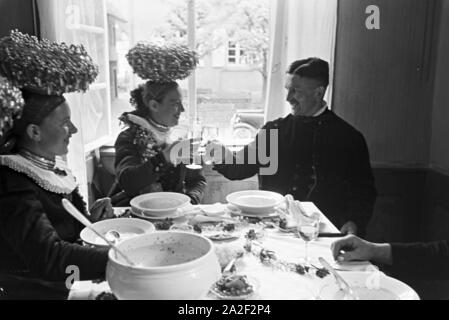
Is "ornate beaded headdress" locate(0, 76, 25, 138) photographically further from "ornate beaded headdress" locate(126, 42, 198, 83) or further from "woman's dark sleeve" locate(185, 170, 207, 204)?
"woman's dark sleeve" locate(185, 170, 207, 204)

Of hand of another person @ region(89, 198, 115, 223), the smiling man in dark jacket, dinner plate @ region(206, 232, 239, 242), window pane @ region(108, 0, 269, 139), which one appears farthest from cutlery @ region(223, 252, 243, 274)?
window pane @ region(108, 0, 269, 139)

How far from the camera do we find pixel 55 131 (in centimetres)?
138

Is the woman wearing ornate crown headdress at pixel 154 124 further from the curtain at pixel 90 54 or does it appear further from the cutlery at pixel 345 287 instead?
the cutlery at pixel 345 287

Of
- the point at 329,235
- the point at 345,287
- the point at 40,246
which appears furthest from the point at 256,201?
the point at 40,246

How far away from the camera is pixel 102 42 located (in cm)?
265

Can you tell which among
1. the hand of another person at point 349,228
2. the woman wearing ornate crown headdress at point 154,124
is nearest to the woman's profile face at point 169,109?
the woman wearing ornate crown headdress at point 154,124

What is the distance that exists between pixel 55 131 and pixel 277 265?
0.76 metres

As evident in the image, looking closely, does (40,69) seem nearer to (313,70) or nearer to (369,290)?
(369,290)

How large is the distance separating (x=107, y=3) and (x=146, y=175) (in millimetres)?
1303

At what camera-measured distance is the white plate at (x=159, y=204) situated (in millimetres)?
1643

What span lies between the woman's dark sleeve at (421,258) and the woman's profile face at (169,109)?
1.16m

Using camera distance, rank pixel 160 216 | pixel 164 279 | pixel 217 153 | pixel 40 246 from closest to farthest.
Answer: pixel 164 279 → pixel 40 246 → pixel 160 216 → pixel 217 153
